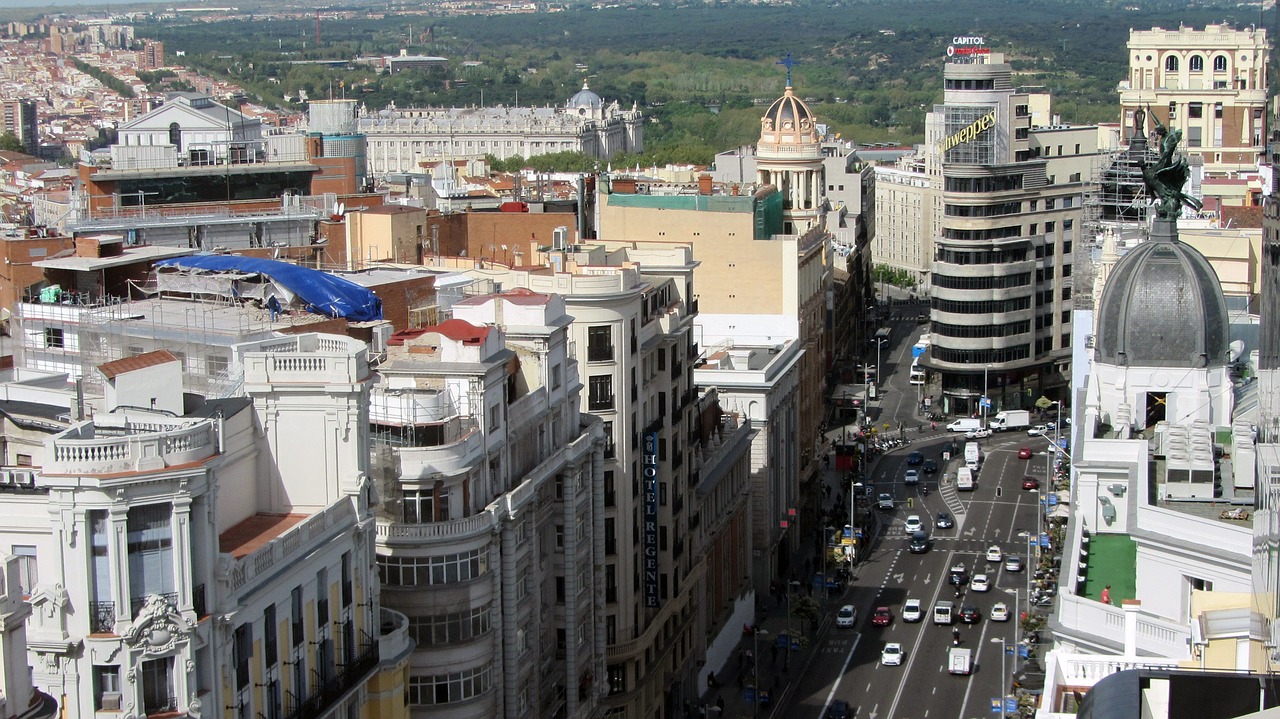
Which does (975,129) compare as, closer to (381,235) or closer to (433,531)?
(381,235)

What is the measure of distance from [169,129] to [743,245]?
98.3 ft

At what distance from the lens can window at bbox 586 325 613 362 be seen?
69438 mm

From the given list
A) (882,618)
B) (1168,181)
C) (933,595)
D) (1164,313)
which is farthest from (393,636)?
(933,595)

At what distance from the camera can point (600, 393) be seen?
7012 cm

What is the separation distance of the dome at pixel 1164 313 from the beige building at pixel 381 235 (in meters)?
31.2

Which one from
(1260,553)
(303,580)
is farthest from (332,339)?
(1260,553)

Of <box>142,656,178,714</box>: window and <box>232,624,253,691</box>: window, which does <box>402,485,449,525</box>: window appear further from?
<box>142,656,178,714</box>: window

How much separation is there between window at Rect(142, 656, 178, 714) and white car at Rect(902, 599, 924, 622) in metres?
63.8

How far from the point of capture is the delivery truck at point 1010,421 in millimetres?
144375

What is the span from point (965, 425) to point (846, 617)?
49.5 meters

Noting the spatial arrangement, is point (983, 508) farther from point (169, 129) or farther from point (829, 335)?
point (169, 129)

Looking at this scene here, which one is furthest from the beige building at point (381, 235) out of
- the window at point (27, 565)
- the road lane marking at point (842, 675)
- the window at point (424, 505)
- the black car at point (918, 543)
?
the window at point (27, 565)

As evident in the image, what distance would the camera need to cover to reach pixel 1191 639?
122ft

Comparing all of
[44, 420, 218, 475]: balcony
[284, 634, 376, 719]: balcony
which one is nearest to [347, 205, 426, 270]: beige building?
[284, 634, 376, 719]: balcony
